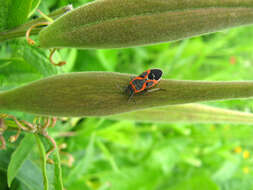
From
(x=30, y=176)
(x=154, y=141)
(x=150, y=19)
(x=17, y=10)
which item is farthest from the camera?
(x=154, y=141)

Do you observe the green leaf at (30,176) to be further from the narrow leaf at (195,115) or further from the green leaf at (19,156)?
the narrow leaf at (195,115)

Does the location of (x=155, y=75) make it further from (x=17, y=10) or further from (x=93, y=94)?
(x=17, y=10)

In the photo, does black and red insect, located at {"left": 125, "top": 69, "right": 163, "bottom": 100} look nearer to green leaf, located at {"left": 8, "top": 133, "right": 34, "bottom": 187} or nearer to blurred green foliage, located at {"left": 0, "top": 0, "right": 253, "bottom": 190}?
green leaf, located at {"left": 8, "top": 133, "right": 34, "bottom": 187}

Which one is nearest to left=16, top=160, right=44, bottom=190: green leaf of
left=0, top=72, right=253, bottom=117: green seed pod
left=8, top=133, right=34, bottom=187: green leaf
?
left=8, top=133, right=34, bottom=187: green leaf

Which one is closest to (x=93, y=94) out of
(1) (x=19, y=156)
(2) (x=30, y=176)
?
(1) (x=19, y=156)

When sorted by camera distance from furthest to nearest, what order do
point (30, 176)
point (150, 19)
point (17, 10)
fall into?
point (30, 176)
point (17, 10)
point (150, 19)

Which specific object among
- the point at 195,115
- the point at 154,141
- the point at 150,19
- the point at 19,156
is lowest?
the point at 154,141
